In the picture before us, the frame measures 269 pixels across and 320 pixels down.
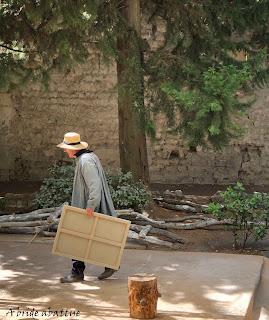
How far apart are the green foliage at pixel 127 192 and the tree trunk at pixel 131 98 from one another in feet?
1.41

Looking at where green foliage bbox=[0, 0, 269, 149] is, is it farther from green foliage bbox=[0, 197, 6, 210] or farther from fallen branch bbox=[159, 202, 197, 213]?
green foliage bbox=[0, 197, 6, 210]

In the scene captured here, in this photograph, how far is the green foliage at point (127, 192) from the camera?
1014 cm

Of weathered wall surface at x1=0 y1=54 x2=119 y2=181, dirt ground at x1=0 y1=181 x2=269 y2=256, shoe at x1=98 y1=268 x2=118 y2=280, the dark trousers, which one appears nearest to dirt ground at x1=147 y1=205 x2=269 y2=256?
dirt ground at x1=0 y1=181 x2=269 y2=256

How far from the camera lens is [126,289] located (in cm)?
617

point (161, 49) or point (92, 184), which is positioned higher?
point (161, 49)

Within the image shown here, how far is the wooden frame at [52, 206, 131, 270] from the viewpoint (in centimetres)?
631

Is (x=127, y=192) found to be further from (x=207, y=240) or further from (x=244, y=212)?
(x=244, y=212)

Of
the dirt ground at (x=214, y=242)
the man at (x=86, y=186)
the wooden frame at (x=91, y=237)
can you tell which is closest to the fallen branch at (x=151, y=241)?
the dirt ground at (x=214, y=242)

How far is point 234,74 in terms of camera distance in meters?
8.92

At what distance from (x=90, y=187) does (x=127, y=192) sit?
395 cm

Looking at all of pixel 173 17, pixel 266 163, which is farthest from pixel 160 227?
pixel 266 163

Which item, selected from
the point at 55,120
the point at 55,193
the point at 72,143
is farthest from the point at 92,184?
the point at 55,120

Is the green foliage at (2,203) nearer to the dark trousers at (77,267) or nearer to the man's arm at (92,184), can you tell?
the dark trousers at (77,267)

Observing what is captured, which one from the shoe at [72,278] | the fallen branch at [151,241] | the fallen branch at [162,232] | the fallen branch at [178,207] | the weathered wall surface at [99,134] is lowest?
the shoe at [72,278]
